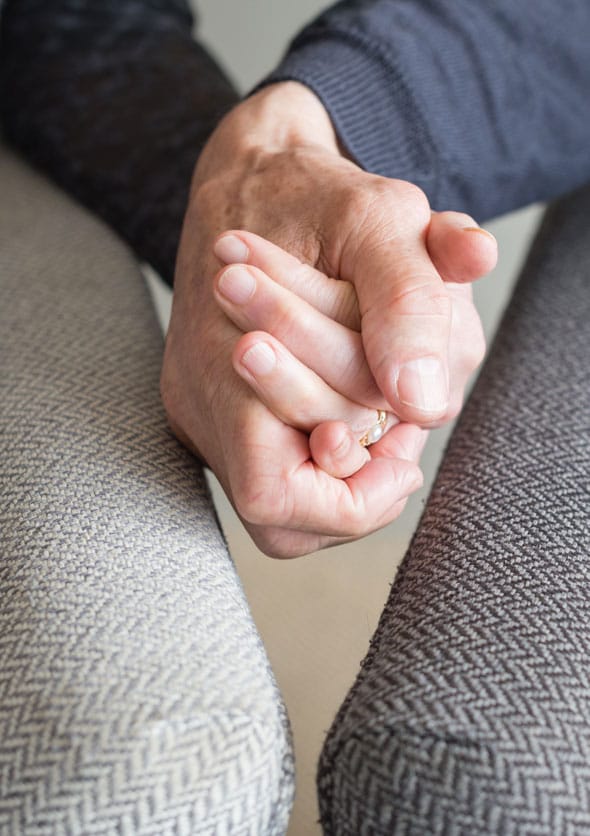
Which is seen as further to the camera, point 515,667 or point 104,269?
point 104,269

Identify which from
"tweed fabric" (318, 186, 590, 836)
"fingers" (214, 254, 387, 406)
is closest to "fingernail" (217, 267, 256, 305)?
"fingers" (214, 254, 387, 406)

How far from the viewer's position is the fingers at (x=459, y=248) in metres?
0.35

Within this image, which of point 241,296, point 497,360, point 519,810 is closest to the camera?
point 519,810

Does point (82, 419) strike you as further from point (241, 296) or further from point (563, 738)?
point (563, 738)

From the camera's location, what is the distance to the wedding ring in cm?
37

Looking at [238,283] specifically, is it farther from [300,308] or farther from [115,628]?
[115,628]

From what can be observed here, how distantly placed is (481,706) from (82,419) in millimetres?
204

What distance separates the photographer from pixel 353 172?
401mm

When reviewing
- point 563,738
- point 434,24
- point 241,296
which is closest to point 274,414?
point 241,296

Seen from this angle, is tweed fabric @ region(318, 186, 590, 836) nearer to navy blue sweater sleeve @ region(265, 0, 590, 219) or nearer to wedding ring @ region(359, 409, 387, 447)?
wedding ring @ region(359, 409, 387, 447)

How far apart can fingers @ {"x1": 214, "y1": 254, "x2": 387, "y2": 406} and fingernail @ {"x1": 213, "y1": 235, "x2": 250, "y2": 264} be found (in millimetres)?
17

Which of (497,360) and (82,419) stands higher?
(82,419)

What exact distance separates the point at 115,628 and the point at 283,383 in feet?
0.35

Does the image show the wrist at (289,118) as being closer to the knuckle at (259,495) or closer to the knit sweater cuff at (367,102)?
the knit sweater cuff at (367,102)
